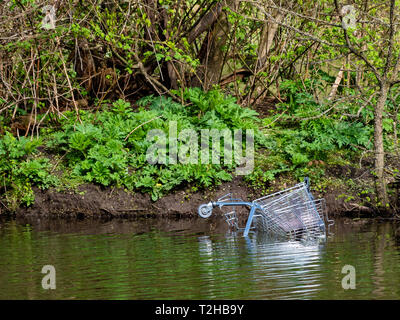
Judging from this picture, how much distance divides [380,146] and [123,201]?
5.48m

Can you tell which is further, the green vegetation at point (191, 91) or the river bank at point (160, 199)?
the green vegetation at point (191, 91)

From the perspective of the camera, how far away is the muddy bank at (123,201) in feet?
46.3

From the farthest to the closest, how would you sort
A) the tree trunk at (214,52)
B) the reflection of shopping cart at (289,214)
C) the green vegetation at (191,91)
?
the tree trunk at (214,52), the green vegetation at (191,91), the reflection of shopping cart at (289,214)

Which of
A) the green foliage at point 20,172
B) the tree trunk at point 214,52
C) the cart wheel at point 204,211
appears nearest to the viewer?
the cart wheel at point 204,211

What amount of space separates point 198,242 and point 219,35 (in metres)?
7.87

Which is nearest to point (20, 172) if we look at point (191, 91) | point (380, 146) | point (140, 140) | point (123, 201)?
point (123, 201)

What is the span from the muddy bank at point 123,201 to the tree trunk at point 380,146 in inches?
40.8

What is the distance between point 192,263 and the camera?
8.89 m

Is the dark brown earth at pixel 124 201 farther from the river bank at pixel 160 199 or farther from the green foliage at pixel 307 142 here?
the green foliage at pixel 307 142

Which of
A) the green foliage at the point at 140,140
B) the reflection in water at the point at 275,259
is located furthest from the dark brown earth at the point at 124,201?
the reflection in water at the point at 275,259

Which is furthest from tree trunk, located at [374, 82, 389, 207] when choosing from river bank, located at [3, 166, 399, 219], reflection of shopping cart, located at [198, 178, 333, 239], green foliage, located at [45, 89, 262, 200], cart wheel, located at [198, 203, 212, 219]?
cart wheel, located at [198, 203, 212, 219]

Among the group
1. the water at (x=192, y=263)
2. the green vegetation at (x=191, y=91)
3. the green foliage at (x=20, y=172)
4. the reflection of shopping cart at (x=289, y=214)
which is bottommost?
the water at (x=192, y=263)

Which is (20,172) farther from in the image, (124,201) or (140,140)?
(140,140)
